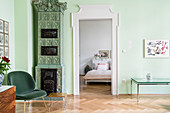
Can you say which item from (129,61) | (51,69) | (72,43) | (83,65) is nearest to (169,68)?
(129,61)

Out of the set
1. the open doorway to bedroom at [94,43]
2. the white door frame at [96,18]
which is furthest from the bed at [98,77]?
the open doorway to bedroom at [94,43]

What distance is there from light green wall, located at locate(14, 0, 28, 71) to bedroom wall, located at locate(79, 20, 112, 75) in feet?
18.9

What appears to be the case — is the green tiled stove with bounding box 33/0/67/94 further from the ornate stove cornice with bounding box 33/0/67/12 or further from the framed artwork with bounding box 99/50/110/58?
the framed artwork with bounding box 99/50/110/58

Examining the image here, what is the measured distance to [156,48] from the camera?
527cm

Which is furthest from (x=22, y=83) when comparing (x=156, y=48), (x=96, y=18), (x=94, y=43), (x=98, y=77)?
(x=94, y=43)

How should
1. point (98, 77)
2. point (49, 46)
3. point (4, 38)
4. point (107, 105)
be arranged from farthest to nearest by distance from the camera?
point (98, 77) < point (49, 46) < point (107, 105) < point (4, 38)

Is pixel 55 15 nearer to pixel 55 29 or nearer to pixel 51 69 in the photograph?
pixel 55 29

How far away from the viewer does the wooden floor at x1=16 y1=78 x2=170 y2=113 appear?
13.0ft

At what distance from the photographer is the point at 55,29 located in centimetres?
494

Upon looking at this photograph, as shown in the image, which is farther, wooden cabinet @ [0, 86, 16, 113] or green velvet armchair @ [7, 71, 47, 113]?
green velvet armchair @ [7, 71, 47, 113]

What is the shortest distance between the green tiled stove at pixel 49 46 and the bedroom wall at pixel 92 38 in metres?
5.37

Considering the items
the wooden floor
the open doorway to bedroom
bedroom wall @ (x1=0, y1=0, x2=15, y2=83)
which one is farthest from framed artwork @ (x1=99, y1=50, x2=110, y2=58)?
bedroom wall @ (x1=0, y1=0, x2=15, y2=83)

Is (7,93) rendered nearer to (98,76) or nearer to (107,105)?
(107,105)

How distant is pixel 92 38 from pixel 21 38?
19.5 feet
